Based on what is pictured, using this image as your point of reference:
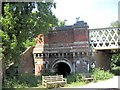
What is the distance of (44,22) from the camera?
57.8ft

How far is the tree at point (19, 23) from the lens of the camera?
1584 centimetres

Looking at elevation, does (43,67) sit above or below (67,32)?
below

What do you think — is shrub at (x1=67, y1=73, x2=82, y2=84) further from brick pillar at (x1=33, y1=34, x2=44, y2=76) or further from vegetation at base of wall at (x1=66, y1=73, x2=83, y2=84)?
brick pillar at (x1=33, y1=34, x2=44, y2=76)

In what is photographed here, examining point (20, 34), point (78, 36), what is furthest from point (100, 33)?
point (20, 34)

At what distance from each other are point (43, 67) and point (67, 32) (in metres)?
4.03

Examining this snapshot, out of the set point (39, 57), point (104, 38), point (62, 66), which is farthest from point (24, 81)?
point (104, 38)

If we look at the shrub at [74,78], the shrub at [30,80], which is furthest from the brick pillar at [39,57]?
the shrub at [30,80]

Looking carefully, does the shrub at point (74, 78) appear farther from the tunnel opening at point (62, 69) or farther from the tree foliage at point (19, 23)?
the tunnel opening at point (62, 69)

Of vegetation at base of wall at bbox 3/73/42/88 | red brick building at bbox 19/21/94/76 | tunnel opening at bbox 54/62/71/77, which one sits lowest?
vegetation at base of wall at bbox 3/73/42/88

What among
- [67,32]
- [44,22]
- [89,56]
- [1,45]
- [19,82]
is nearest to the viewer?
[1,45]

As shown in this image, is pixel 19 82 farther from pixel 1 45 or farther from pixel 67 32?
pixel 67 32

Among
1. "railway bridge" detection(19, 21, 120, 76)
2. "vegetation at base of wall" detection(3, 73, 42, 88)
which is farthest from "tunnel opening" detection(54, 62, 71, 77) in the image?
"vegetation at base of wall" detection(3, 73, 42, 88)

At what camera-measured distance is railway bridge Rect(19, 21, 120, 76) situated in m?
23.5

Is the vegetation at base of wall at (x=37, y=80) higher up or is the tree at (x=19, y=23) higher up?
the tree at (x=19, y=23)
